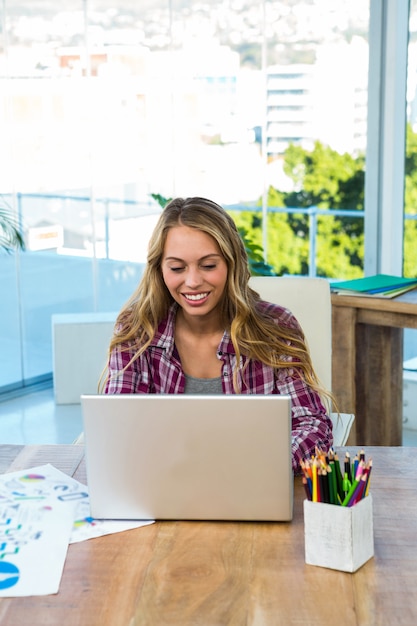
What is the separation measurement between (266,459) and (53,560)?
375mm

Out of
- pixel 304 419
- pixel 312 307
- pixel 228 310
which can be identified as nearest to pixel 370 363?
pixel 312 307

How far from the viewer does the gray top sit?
2.15 metres

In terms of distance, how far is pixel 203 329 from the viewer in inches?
86.7

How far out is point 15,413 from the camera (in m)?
4.60

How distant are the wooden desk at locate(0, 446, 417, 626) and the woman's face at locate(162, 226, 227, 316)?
0.56 metres

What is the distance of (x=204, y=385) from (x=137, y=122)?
327cm

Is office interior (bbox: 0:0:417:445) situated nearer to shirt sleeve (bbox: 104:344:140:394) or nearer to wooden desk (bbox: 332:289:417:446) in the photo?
wooden desk (bbox: 332:289:417:446)

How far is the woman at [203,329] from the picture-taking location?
2.07 meters

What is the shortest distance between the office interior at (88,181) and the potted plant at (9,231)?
49 mm

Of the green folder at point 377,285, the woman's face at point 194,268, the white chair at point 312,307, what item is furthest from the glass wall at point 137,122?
the woman's face at point 194,268

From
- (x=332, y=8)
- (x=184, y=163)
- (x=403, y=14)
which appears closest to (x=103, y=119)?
(x=184, y=163)

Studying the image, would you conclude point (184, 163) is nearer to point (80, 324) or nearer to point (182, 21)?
point (182, 21)

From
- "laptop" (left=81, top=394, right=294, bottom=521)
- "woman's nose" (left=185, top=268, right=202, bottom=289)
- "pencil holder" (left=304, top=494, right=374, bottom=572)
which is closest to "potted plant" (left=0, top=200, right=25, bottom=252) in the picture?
"woman's nose" (left=185, top=268, right=202, bottom=289)

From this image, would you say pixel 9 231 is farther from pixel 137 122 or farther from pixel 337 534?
pixel 337 534
